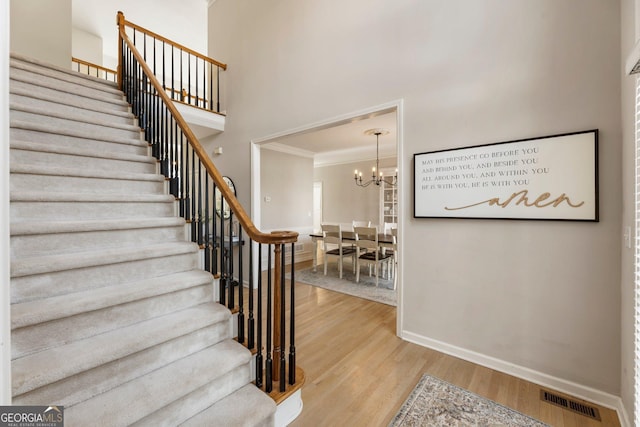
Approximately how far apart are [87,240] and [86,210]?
284mm

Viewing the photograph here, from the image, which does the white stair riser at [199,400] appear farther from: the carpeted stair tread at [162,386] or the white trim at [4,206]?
the white trim at [4,206]

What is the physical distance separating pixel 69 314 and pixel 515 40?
10.6 ft

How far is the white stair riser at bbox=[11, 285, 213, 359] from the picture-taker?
1.26 m

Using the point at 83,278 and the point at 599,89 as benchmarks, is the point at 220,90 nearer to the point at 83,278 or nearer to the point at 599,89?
the point at 83,278

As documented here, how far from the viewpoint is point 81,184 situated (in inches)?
80.0

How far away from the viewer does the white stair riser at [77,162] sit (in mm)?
1944

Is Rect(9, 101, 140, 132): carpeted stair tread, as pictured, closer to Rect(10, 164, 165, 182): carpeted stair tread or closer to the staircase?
the staircase

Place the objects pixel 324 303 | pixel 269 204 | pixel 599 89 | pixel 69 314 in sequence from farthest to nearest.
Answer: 1. pixel 269 204
2. pixel 324 303
3. pixel 599 89
4. pixel 69 314

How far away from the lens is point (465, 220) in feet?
7.39


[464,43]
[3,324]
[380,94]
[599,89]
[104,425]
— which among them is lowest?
[104,425]

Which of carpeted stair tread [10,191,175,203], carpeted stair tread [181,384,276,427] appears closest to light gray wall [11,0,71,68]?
carpeted stair tread [10,191,175,203]

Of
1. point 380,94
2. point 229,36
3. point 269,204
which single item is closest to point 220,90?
point 229,36

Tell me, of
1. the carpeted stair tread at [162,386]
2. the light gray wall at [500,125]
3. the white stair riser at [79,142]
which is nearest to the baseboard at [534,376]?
the light gray wall at [500,125]

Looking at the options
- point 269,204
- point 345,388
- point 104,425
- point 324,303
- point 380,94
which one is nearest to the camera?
point 104,425
